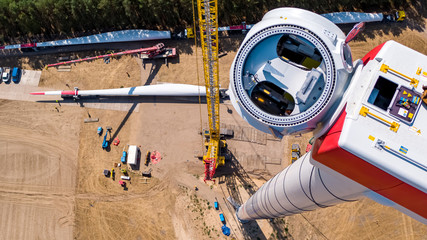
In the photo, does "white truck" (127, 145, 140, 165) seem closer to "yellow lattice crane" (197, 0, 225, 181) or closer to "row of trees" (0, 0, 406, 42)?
"yellow lattice crane" (197, 0, 225, 181)

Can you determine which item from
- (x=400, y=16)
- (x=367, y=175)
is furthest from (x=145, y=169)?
(x=400, y=16)

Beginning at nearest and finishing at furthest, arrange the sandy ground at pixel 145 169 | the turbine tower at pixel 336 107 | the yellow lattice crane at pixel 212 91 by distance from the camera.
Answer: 1. the turbine tower at pixel 336 107
2. the yellow lattice crane at pixel 212 91
3. the sandy ground at pixel 145 169

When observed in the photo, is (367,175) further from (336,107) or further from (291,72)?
(291,72)

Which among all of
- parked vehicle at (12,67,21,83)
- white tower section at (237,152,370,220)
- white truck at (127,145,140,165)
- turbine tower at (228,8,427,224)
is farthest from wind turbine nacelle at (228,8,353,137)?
parked vehicle at (12,67,21,83)

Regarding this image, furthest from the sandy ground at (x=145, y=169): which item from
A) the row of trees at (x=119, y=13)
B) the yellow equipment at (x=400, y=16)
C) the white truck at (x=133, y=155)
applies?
the row of trees at (x=119, y=13)

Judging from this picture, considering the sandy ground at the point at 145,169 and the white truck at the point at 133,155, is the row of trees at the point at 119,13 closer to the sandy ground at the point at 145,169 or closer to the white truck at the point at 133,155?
the sandy ground at the point at 145,169
